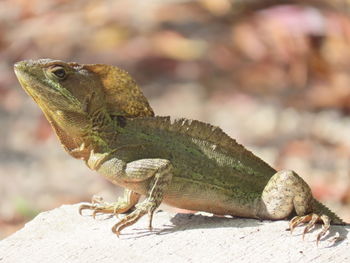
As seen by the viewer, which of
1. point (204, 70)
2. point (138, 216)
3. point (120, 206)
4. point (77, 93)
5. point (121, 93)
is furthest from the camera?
point (204, 70)

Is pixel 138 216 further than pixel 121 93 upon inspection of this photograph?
No

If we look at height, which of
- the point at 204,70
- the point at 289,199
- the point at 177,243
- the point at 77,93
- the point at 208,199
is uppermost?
the point at 204,70

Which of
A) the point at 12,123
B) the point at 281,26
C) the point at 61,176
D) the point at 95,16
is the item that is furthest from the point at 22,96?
the point at 281,26

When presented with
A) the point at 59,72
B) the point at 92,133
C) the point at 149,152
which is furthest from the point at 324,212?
the point at 59,72

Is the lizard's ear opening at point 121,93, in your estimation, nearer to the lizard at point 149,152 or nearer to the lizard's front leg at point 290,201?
the lizard at point 149,152

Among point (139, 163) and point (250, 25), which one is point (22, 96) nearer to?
point (250, 25)

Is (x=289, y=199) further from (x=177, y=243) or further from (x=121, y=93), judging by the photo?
(x=121, y=93)

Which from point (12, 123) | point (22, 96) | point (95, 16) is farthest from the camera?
point (95, 16)
